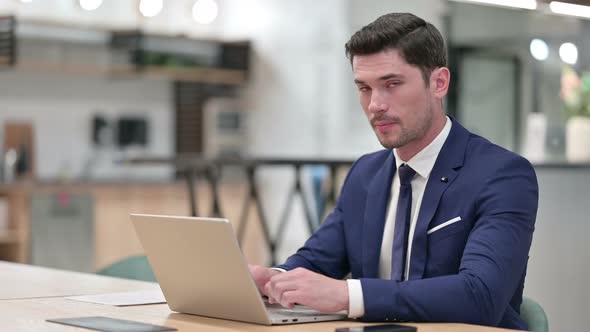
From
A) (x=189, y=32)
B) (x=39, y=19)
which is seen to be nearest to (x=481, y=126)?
(x=189, y=32)

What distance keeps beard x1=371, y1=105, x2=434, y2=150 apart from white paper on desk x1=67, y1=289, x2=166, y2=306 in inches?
23.5

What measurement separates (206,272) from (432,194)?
1.77 ft

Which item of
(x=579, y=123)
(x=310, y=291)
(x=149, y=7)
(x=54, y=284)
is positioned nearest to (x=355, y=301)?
(x=310, y=291)

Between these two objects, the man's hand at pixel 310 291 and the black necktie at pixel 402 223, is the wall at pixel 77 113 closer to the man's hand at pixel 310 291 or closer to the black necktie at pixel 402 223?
the black necktie at pixel 402 223

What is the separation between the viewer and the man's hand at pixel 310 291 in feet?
5.88

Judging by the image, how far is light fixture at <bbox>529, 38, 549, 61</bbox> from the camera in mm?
7117

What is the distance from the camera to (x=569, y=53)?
689 centimetres

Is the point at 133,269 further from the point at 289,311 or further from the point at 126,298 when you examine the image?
the point at 289,311

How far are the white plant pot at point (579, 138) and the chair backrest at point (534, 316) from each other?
8.73 feet

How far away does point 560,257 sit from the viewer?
4.43 m

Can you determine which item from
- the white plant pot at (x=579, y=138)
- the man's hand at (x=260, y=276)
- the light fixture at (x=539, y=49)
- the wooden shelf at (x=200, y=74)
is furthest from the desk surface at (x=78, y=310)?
the wooden shelf at (x=200, y=74)

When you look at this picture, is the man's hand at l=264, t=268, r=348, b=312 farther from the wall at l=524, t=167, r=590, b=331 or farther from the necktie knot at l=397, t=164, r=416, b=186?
the wall at l=524, t=167, r=590, b=331

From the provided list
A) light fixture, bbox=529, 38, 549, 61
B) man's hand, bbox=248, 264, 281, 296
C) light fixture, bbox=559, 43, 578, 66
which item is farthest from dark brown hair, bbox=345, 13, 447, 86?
light fixture, bbox=529, 38, 549, 61

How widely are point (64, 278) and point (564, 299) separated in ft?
8.22
